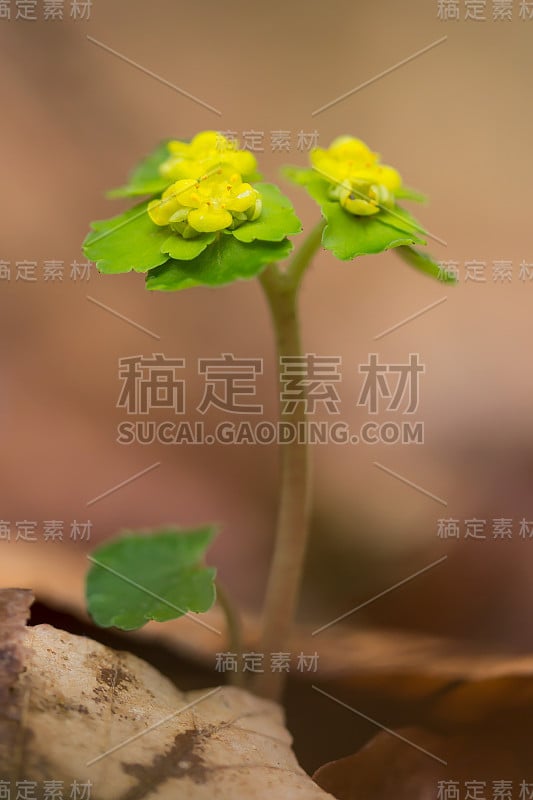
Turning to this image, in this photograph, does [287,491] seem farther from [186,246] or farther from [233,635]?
[186,246]

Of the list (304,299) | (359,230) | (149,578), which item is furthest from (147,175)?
(304,299)

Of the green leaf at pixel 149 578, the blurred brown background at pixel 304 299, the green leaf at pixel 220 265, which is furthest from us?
the blurred brown background at pixel 304 299

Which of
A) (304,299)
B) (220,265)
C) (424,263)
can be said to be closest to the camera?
(220,265)

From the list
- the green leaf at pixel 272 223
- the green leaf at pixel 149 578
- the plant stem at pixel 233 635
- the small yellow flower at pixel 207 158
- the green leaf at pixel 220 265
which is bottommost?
the plant stem at pixel 233 635

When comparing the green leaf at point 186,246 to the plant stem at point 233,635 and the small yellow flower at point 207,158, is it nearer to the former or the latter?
the small yellow flower at point 207,158

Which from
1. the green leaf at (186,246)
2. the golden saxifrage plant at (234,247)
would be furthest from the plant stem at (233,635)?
the green leaf at (186,246)

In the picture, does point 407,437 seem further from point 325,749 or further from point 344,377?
point 325,749

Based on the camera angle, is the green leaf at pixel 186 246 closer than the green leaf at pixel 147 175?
Yes

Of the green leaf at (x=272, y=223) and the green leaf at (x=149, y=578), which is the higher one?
the green leaf at (x=272, y=223)

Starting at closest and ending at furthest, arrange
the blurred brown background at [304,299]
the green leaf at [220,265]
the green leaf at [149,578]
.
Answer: the green leaf at [220,265] < the green leaf at [149,578] < the blurred brown background at [304,299]
